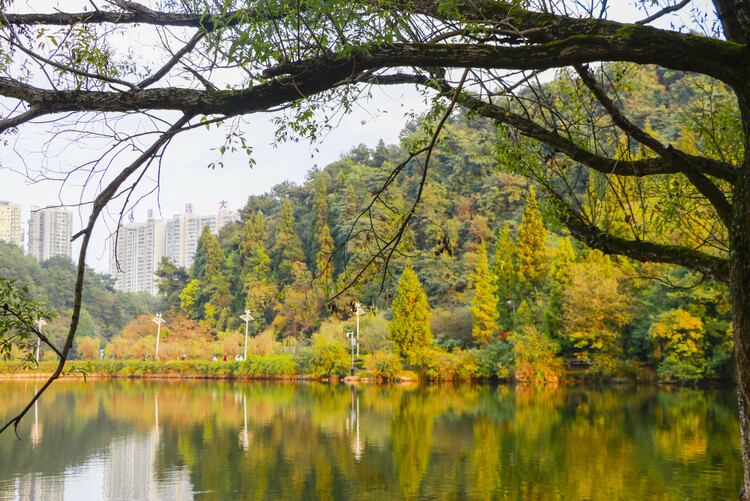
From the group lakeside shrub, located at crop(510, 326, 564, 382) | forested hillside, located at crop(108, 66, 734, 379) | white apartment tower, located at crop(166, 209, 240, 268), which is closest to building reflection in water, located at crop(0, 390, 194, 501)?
forested hillside, located at crop(108, 66, 734, 379)

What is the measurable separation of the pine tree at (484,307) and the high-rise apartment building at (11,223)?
5151cm

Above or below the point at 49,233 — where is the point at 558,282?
below

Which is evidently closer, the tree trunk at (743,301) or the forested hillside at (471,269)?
the tree trunk at (743,301)

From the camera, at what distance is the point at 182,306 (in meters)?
47.7

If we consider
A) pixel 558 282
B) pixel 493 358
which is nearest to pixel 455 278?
pixel 493 358

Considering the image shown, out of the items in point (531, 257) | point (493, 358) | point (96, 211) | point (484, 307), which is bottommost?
point (493, 358)

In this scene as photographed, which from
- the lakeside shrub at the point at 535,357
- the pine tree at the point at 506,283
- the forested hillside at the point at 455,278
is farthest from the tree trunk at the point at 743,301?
the pine tree at the point at 506,283

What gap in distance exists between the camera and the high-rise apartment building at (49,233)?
92.7 metres

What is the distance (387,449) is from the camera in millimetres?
11297

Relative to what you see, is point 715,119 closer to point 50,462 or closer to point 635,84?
point 635,84

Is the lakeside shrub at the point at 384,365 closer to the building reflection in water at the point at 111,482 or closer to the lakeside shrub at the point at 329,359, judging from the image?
the lakeside shrub at the point at 329,359

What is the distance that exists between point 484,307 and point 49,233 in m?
89.6

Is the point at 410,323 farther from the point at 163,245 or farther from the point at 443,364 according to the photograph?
the point at 163,245

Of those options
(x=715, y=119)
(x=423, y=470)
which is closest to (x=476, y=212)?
(x=423, y=470)
